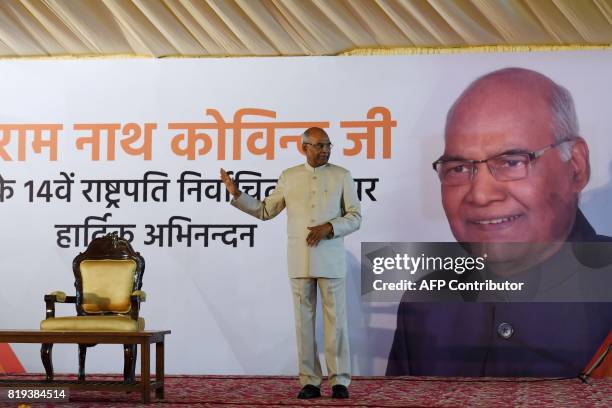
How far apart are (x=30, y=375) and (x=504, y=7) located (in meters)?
3.99

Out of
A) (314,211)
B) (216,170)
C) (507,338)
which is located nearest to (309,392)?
(314,211)

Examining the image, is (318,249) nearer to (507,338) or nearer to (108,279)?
(108,279)

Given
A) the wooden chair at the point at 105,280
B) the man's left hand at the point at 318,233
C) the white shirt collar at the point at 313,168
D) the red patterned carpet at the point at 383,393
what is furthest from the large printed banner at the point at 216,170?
the man's left hand at the point at 318,233

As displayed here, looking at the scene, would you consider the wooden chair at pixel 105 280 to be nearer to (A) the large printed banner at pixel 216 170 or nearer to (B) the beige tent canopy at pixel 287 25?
(A) the large printed banner at pixel 216 170

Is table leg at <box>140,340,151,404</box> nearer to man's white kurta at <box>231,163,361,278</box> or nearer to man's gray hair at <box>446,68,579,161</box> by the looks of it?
man's white kurta at <box>231,163,361,278</box>

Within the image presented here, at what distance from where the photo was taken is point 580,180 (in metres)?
6.50

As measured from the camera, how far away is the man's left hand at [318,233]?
4793mm

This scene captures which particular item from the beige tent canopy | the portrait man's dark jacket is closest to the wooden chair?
the beige tent canopy

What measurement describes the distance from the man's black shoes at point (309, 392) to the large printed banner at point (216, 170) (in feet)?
5.62

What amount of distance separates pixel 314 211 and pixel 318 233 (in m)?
0.18

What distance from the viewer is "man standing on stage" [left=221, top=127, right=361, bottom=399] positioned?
4.87 metres

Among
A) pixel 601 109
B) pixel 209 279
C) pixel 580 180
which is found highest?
pixel 601 109

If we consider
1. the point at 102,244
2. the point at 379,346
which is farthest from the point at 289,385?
the point at 102,244

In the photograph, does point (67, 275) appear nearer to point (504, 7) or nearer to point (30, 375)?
point (30, 375)
